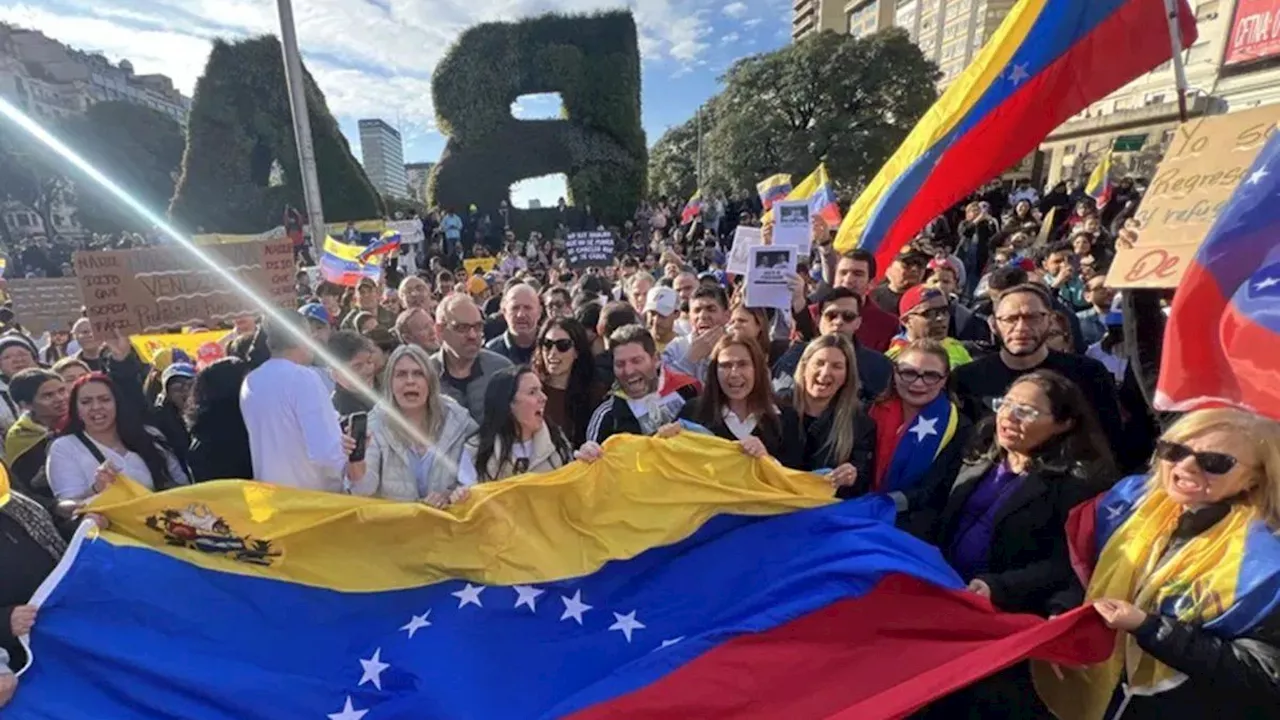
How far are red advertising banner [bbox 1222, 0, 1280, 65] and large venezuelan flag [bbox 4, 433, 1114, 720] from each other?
4107cm

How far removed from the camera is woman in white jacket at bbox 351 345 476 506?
136 inches

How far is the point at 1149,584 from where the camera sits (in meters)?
2.26

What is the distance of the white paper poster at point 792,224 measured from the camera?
6.09 m

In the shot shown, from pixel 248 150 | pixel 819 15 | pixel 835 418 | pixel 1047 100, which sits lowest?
pixel 835 418

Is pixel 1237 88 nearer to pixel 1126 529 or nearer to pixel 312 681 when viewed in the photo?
pixel 1126 529

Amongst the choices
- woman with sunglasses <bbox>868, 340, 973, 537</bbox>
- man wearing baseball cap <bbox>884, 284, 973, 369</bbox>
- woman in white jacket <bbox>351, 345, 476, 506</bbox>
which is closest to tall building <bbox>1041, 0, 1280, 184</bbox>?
man wearing baseball cap <bbox>884, 284, 973, 369</bbox>

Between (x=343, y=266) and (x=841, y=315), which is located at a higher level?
(x=343, y=266)

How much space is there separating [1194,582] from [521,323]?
4.46 meters

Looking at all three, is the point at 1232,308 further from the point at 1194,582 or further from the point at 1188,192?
the point at 1194,582

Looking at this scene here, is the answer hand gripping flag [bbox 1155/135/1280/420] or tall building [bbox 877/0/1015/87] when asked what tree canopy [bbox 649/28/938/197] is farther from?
hand gripping flag [bbox 1155/135/1280/420]

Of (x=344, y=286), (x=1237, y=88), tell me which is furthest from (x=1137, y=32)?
(x=1237, y=88)

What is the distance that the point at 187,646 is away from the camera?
112 inches

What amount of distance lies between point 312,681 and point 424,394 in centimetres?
143

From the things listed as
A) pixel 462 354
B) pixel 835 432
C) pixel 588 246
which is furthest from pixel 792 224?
pixel 588 246
